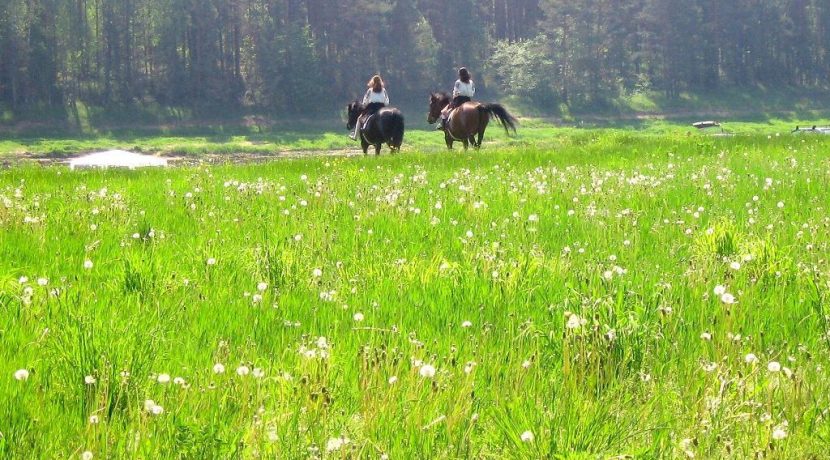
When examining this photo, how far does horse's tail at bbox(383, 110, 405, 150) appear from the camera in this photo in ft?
87.0

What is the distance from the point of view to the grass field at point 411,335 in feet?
10.9

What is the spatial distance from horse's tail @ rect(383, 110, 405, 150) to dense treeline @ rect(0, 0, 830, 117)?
202 feet

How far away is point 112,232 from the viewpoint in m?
8.41

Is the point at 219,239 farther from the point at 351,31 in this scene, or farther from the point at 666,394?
the point at 351,31

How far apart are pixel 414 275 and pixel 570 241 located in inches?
89.8

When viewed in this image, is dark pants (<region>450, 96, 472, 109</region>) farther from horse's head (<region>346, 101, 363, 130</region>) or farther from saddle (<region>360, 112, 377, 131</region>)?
horse's head (<region>346, 101, 363, 130</region>)

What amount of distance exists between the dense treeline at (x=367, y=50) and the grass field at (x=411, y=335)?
263ft

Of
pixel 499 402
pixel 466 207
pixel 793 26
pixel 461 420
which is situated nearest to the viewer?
pixel 461 420

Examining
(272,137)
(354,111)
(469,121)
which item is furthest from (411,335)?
(272,137)

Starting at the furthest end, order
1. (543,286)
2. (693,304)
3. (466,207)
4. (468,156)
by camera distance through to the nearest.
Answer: (468,156)
(466,207)
(543,286)
(693,304)

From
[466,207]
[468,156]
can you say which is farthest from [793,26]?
[466,207]

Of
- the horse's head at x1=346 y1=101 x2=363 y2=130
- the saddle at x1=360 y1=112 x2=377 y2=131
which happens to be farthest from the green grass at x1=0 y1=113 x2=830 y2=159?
the saddle at x1=360 y1=112 x2=377 y2=131

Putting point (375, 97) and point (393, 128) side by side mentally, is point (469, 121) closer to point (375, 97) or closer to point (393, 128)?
point (393, 128)

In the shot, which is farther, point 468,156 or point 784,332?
point 468,156
